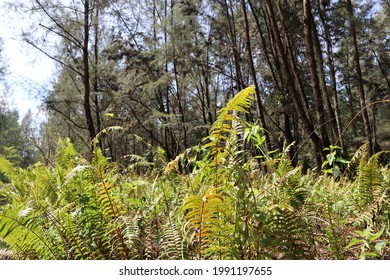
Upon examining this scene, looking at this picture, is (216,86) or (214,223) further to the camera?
(216,86)

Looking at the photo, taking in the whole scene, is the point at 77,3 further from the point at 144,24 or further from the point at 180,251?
the point at 180,251

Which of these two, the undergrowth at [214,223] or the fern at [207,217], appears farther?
the undergrowth at [214,223]

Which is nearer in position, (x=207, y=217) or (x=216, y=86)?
(x=207, y=217)

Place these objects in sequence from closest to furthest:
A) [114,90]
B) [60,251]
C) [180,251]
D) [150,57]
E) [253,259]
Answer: [253,259] → [180,251] → [60,251] → [150,57] → [114,90]

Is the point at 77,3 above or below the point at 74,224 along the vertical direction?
above

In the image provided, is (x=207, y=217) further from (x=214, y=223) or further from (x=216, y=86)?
(x=216, y=86)

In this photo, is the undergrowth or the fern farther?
the undergrowth

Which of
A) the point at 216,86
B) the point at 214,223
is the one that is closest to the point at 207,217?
the point at 214,223

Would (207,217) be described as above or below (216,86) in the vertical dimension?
below

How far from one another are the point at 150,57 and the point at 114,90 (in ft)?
9.44

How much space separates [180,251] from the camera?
1678 mm

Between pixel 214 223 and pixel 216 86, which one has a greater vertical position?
pixel 216 86
